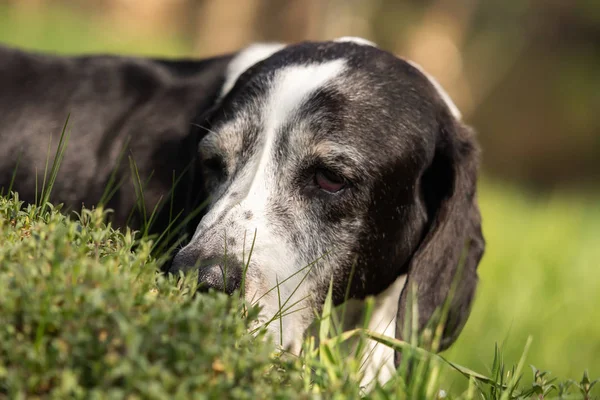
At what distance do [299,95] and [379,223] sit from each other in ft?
1.99

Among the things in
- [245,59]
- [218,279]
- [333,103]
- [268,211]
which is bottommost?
[218,279]

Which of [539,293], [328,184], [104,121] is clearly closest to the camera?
[328,184]

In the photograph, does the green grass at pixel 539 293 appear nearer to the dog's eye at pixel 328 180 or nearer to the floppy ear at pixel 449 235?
the floppy ear at pixel 449 235

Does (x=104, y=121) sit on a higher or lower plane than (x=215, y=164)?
lower

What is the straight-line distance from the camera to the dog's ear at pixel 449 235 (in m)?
3.16

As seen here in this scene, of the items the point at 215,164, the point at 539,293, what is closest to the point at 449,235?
the point at 215,164

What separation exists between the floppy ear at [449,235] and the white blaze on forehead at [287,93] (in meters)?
0.60

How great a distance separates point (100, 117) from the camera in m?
4.05

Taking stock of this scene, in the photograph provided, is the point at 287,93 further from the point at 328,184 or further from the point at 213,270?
the point at 213,270

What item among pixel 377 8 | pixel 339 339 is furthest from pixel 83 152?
pixel 377 8

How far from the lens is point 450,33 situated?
562 inches

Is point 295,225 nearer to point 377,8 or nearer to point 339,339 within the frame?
point 339,339

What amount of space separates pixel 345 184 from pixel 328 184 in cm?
7

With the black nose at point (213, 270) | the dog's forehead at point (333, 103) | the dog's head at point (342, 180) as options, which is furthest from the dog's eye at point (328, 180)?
the black nose at point (213, 270)
